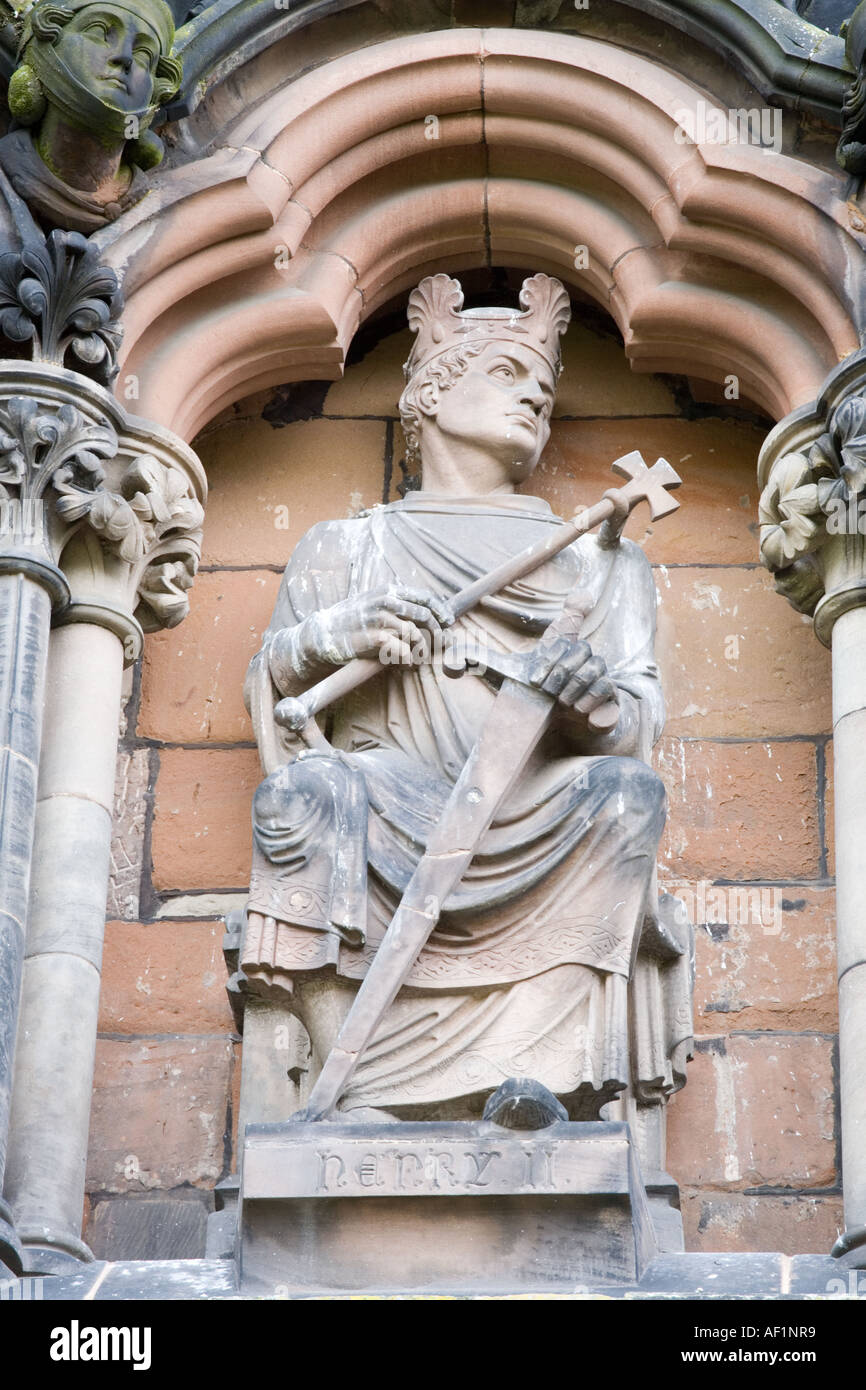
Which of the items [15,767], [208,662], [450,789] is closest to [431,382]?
[208,662]

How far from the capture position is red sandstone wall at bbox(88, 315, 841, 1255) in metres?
6.70

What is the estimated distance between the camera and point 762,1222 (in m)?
6.57

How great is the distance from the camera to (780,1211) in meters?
6.58

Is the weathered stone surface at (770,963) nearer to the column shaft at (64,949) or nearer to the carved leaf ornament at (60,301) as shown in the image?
the column shaft at (64,949)

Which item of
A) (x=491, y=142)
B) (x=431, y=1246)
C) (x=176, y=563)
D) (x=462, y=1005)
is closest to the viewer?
(x=431, y=1246)

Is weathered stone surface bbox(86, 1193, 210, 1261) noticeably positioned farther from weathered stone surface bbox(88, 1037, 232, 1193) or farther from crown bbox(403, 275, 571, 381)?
crown bbox(403, 275, 571, 381)

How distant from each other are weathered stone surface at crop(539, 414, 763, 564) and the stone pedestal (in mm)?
2383

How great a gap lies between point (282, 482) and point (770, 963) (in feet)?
6.38

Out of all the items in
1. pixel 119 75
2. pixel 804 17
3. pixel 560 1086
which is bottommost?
pixel 560 1086

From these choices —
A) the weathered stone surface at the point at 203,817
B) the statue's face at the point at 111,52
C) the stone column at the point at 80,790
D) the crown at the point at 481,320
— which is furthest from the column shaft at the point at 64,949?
the statue's face at the point at 111,52

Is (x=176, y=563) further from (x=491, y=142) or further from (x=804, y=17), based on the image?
(x=804, y=17)

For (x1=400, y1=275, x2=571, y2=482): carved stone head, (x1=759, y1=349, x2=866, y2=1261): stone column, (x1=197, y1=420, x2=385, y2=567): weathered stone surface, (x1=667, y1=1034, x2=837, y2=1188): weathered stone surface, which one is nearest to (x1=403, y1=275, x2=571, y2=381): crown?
(x1=400, y1=275, x2=571, y2=482): carved stone head

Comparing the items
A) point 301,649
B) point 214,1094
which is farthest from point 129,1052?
point 301,649

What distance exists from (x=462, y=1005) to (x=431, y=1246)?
0.61 meters
